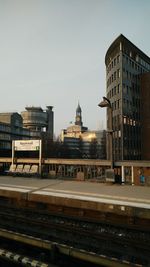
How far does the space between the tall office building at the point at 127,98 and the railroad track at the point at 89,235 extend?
138 feet

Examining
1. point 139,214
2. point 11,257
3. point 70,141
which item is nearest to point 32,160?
point 139,214

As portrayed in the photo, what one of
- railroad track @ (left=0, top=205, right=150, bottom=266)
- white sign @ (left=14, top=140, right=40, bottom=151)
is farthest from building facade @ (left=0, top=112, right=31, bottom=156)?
railroad track @ (left=0, top=205, right=150, bottom=266)

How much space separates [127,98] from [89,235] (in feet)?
168

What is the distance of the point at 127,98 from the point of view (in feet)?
196

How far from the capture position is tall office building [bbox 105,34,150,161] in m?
57.5

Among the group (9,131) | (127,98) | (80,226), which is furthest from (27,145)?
(9,131)

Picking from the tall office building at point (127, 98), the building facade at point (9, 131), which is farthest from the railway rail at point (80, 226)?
the building facade at point (9, 131)

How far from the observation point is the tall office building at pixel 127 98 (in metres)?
57.5

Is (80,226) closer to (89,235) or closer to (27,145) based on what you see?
(89,235)

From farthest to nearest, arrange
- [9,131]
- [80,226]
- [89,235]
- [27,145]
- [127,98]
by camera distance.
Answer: [9,131] < [127,98] < [27,145] < [80,226] < [89,235]

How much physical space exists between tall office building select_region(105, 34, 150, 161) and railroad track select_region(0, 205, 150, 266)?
42.1 meters

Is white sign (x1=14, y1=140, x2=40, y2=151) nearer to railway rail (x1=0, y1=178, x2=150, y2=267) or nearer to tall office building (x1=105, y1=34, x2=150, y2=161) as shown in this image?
railway rail (x1=0, y1=178, x2=150, y2=267)

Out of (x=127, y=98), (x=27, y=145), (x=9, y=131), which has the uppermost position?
Result: (x=127, y=98)

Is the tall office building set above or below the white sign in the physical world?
above
